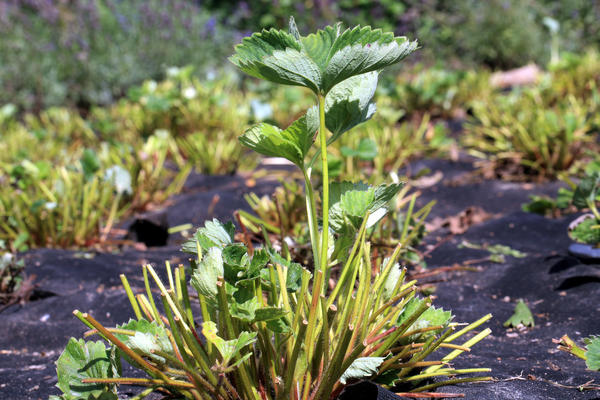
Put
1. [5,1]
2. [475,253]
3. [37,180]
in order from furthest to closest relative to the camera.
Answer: [5,1], [37,180], [475,253]

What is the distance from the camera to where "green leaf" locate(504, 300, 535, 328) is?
167cm

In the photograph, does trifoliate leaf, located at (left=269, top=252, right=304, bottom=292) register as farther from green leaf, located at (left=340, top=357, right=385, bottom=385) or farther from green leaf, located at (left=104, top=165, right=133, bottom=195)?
green leaf, located at (left=104, top=165, right=133, bottom=195)

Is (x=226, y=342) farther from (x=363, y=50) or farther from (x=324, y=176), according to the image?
(x=363, y=50)

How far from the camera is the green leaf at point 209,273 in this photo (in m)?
1.03

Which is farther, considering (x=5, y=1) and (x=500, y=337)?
(x=5, y=1)

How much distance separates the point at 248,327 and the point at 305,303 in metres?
0.14

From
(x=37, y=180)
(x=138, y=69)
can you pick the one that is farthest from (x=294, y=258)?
(x=138, y=69)

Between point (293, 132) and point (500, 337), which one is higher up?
point (293, 132)

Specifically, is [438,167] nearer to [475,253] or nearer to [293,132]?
[475,253]

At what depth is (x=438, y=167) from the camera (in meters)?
3.87

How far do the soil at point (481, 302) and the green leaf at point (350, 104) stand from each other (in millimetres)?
608

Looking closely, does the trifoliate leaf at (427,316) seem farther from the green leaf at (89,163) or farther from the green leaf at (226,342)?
the green leaf at (89,163)

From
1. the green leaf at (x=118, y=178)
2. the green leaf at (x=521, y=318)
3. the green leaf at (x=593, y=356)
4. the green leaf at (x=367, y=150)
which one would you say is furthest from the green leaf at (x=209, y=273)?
the green leaf at (x=118, y=178)

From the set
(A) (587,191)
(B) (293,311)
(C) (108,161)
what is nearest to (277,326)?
(B) (293,311)
